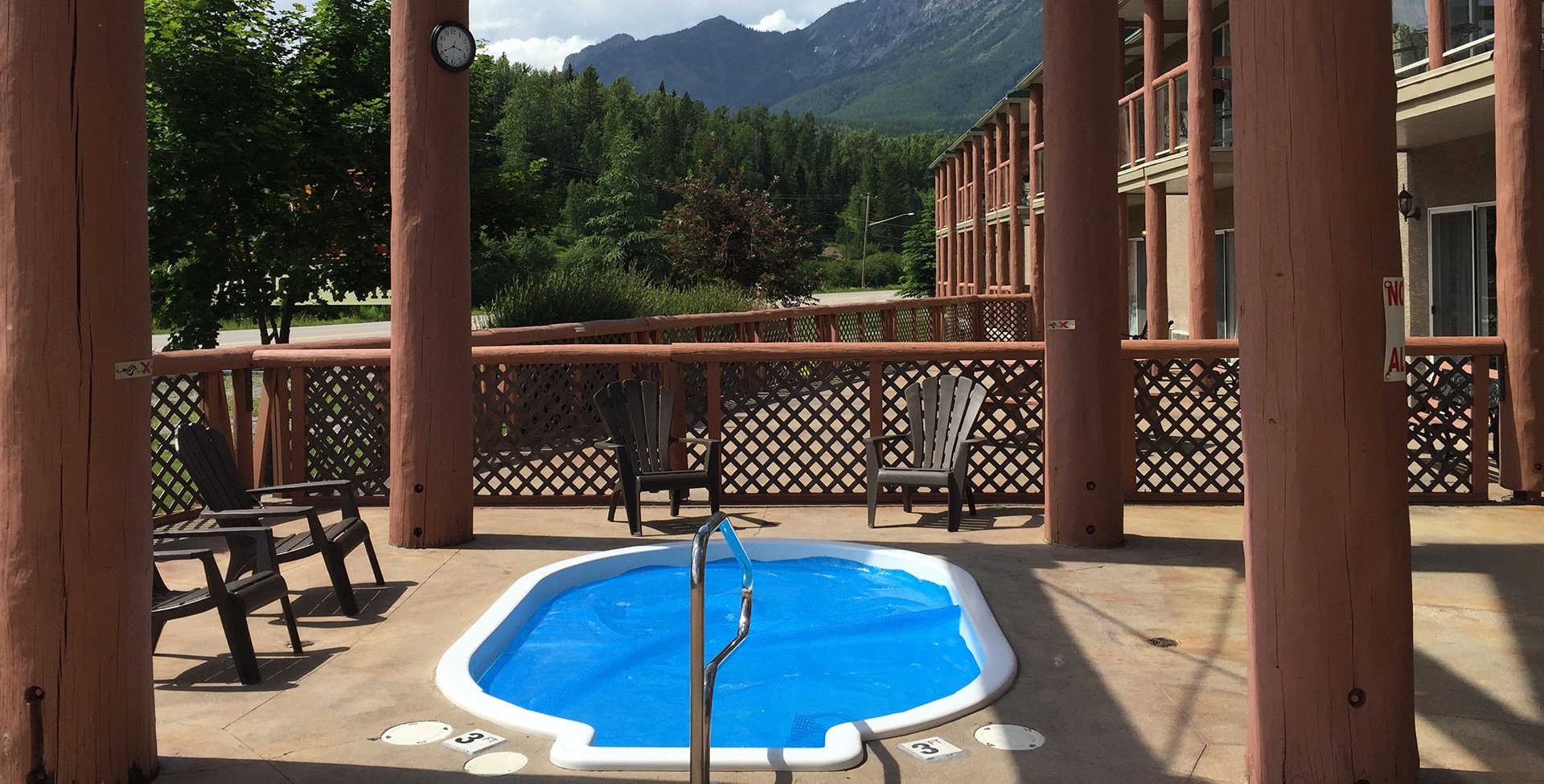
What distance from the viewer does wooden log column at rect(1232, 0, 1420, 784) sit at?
305cm

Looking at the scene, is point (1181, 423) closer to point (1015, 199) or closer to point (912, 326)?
point (912, 326)

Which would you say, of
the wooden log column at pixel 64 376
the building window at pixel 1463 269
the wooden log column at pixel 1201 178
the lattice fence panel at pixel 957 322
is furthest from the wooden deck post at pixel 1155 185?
the wooden log column at pixel 64 376

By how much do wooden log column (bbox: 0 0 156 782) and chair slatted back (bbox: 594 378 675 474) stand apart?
406 centimetres

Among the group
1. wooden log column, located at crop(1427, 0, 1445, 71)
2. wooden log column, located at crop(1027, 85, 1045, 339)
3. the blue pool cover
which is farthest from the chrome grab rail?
wooden log column, located at crop(1027, 85, 1045, 339)

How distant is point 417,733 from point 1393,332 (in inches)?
116

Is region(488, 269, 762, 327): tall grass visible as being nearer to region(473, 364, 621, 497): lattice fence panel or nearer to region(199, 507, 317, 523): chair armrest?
region(473, 364, 621, 497): lattice fence panel

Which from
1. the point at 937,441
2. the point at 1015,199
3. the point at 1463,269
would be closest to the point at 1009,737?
the point at 937,441

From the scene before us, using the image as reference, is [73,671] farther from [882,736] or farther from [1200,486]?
[1200,486]

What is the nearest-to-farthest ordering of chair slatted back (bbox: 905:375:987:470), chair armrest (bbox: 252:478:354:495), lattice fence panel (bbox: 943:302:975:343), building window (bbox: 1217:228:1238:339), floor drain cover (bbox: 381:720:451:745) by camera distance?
floor drain cover (bbox: 381:720:451:745) → chair armrest (bbox: 252:478:354:495) → chair slatted back (bbox: 905:375:987:470) → building window (bbox: 1217:228:1238:339) → lattice fence panel (bbox: 943:302:975:343)

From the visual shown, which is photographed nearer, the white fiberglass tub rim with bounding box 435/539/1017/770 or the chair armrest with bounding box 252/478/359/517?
the white fiberglass tub rim with bounding box 435/539/1017/770

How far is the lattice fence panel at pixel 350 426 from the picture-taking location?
7930mm

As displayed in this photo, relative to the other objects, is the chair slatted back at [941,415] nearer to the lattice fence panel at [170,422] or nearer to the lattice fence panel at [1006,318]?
the lattice fence panel at [170,422]

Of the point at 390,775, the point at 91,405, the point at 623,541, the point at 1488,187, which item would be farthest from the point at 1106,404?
the point at 1488,187

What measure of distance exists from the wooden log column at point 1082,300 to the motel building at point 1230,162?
7.6 inches
